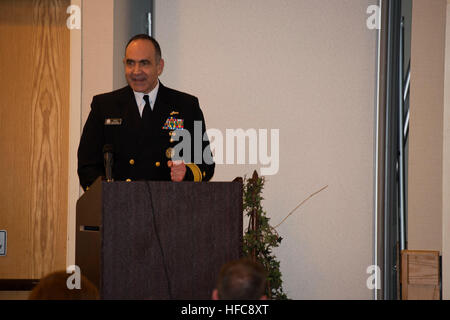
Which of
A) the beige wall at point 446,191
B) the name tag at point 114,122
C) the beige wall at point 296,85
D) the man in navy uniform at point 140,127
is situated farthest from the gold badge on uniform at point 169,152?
the beige wall at point 296,85

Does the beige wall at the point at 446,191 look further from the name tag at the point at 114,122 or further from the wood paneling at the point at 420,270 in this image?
the name tag at the point at 114,122

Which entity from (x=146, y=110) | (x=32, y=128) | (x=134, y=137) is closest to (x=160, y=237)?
(x=134, y=137)

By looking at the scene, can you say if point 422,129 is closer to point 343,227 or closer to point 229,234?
point 343,227

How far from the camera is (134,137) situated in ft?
8.83

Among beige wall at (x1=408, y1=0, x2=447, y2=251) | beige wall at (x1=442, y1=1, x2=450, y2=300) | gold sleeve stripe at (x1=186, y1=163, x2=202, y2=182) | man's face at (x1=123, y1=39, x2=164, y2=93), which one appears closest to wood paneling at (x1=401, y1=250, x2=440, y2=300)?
beige wall at (x1=442, y1=1, x2=450, y2=300)

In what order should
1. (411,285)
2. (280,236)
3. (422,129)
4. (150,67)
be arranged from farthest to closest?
(280,236), (422,129), (150,67), (411,285)

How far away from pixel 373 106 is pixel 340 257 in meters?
1.06

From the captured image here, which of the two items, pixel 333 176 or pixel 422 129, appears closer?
pixel 422 129

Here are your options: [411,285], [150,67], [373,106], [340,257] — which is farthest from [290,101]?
[411,285]

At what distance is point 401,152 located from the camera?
12.6ft

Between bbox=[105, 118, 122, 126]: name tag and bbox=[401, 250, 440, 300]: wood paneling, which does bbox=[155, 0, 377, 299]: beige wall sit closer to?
bbox=[105, 118, 122, 126]: name tag

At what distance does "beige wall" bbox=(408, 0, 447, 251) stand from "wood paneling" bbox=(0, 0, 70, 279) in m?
2.51

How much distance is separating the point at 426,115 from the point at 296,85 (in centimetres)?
88

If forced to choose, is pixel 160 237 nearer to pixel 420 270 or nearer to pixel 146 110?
pixel 146 110
